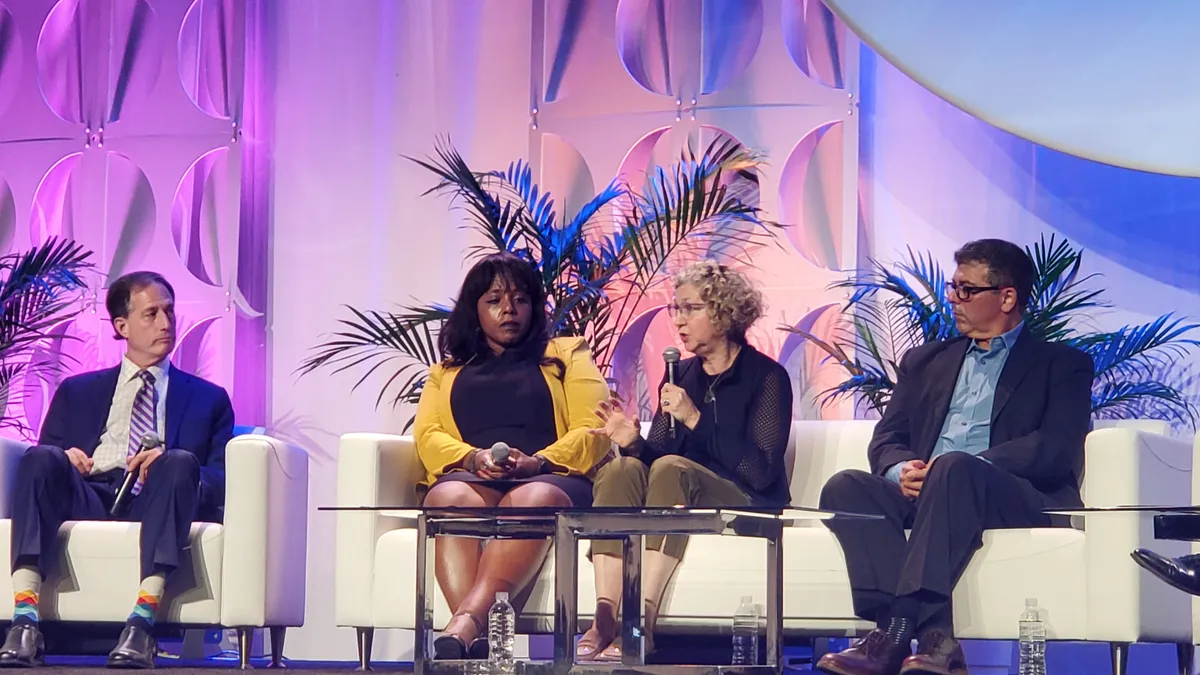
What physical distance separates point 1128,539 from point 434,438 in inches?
68.5

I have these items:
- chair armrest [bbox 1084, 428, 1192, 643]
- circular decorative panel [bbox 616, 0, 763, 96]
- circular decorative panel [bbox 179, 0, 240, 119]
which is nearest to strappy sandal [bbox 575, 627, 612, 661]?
chair armrest [bbox 1084, 428, 1192, 643]

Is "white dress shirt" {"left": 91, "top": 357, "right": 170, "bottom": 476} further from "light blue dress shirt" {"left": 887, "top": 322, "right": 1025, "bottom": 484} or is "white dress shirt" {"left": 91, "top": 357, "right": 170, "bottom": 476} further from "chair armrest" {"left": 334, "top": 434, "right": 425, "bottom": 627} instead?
"light blue dress shirt" {"left": 887, "top": 322, "right": 1025, "bottom": 484}

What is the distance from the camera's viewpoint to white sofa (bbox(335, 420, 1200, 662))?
3.44 meters

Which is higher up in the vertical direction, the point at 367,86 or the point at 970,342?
the point at 367,86

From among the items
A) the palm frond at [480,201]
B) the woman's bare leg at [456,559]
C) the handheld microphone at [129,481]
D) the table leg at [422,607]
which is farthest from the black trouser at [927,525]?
the handheld microphone at [129,481]

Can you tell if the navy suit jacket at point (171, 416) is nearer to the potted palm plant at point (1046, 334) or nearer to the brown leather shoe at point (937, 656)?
the potted palm plant at point (1046, 334)

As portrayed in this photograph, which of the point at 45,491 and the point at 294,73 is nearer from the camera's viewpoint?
the point at 45,491

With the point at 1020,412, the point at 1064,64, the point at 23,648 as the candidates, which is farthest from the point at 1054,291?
the point at 23,648

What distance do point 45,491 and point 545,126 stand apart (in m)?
2.21

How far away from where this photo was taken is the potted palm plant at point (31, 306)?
193 inches

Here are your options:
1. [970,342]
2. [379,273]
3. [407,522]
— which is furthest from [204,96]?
[970,342]

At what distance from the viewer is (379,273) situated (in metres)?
5.27

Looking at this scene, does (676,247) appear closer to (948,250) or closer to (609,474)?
(948,250)

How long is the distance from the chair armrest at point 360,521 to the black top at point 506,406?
0.23 meters
